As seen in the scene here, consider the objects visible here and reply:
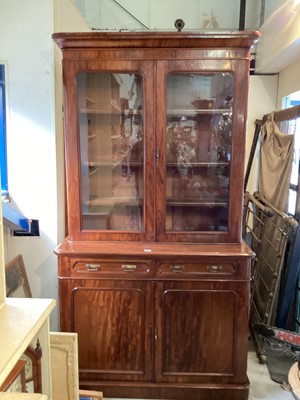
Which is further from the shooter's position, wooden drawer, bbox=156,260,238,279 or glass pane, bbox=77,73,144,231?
glass pane, bbox=77,73,144,231

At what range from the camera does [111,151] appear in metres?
2.33

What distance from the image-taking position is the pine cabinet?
6.87 ft

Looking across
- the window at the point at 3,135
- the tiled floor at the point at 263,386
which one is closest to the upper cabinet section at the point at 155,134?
the window at the point at 3,135

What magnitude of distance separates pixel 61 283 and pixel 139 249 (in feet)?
1.64

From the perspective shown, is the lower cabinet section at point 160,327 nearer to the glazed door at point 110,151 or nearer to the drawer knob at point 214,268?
the drawer knob at point 214,268

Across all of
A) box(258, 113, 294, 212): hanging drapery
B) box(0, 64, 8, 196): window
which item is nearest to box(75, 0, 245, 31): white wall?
box(258, 113, 294, 212): hanging drapery

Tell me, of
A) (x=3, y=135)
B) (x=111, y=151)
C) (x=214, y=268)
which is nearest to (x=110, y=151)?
(x=111, y=151)

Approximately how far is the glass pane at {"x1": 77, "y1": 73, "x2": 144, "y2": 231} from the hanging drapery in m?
1.17

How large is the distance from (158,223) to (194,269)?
0.35 meters

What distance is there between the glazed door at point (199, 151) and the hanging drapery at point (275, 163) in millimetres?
738

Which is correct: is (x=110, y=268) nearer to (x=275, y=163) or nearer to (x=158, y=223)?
(x=158, y=223)

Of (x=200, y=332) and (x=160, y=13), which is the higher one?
(x=160, y=13)

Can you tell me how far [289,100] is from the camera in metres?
3.34

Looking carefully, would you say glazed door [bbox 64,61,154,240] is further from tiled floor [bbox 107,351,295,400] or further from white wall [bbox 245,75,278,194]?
white wall [bbox 245,75,278,194]
